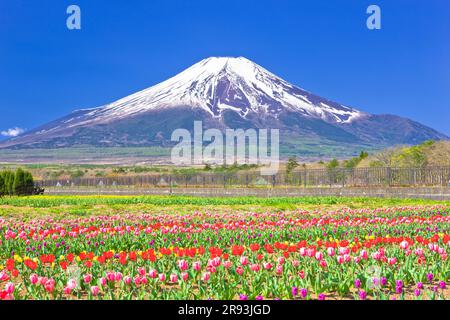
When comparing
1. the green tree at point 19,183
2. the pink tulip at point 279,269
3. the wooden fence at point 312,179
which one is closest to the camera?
the pink tulip at point 279,269

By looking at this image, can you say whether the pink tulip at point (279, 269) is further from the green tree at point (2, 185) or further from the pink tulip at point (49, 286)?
the green tree at point (2, 185)

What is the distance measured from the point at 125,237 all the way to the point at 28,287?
4.70m

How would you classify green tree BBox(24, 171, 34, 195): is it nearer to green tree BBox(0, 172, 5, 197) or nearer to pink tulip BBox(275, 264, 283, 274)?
green tree BBox(0, 172, 5, 197)

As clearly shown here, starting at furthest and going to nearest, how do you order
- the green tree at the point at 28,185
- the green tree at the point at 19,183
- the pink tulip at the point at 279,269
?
the green tree at the point at 28,185 < the green tree at the point at 19,183 < the pink tulip at the point at 279,269

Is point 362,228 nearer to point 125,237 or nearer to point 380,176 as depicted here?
point 125,237

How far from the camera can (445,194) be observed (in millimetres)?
26391

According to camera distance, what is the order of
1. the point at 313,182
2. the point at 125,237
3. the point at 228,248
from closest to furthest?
the point at 228,248 → the point at 125,237 → the point at 313,182

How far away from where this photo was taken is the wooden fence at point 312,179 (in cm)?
3288

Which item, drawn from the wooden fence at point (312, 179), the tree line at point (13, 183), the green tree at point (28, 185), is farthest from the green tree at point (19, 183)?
the wooden fence at point (312, 179)
